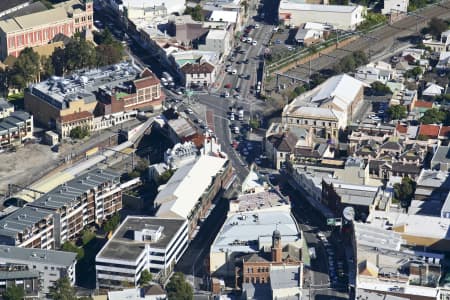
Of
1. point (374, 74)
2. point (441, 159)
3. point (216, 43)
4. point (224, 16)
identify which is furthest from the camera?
point (224, 16)

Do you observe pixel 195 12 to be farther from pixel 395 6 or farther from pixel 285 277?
pixel 285 277

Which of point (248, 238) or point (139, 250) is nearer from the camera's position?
point (139, 250)

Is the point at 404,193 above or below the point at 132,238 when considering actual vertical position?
above

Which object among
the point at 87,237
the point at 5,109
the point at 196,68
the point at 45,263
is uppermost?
the point at 196,68

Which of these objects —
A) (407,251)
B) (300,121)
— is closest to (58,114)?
(300,121)

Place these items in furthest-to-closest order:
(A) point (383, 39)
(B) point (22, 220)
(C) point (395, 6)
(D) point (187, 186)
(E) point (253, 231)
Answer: (C) point (395, 6)
(A) point (383, 39)
(D) point (187, 186)
(B) point (22, 220)
(E) point (253, 231)

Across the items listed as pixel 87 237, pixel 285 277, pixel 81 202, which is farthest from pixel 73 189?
pixel 285 277

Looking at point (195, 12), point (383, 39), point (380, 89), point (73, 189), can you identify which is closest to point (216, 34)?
point (195, 12)
